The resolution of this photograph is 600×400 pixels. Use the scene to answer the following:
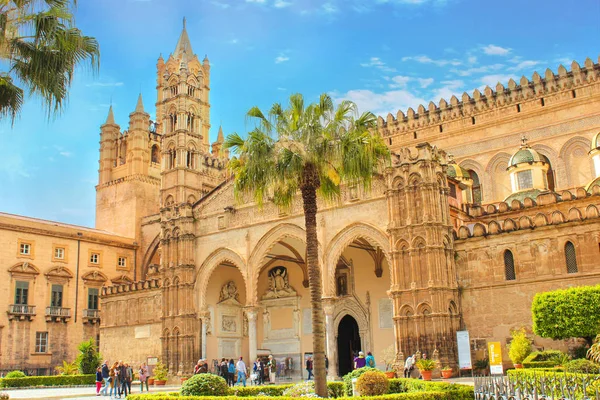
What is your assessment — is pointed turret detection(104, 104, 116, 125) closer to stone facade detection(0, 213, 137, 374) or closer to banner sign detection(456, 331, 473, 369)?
stone facade detection(0, 213, 137, 374)

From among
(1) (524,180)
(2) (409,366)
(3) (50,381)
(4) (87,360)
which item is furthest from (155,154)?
(2) (409,366)

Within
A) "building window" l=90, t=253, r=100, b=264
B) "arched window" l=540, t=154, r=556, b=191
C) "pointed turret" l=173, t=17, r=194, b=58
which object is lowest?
"building window" l=90, t=253, r=100, b=264

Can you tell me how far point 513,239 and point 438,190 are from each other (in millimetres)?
3515

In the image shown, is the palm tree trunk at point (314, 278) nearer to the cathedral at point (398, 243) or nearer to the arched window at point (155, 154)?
the cathedral at point (398, 243)

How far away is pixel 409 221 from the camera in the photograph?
2614 cm

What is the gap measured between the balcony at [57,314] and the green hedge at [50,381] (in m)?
11.3

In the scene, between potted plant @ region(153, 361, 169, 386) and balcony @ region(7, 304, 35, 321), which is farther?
balcony @ region(7, 304, 35, 321)

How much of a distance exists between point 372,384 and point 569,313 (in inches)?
335

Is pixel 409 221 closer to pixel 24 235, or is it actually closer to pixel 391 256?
pixel 391 256

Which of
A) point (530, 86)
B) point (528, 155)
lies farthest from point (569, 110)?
point (528, 155)

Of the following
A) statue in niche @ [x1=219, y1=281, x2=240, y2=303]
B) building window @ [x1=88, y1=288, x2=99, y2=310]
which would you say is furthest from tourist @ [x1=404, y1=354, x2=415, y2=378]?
building window @ [x1=88, y1=288, x2=99, y2=310]

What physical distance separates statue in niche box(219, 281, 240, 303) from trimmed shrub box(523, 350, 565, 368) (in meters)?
18.1

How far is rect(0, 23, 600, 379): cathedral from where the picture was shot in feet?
82.6

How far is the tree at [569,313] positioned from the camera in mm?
20391
